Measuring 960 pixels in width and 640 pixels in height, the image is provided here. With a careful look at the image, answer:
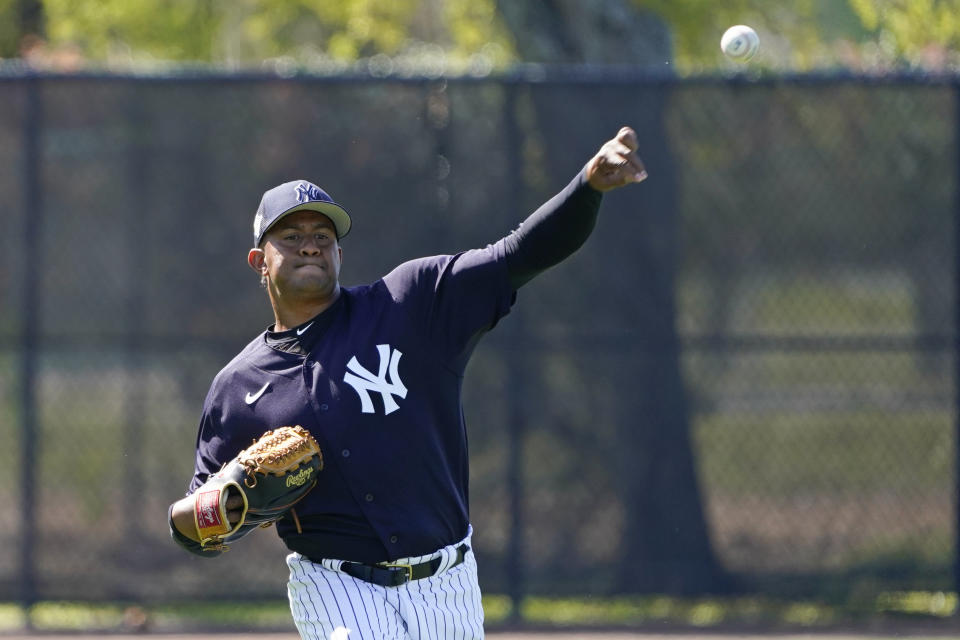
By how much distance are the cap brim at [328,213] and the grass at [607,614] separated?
3314mm

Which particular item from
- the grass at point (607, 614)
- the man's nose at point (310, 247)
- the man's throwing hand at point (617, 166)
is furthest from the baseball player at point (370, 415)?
the grass at point (607, 614)

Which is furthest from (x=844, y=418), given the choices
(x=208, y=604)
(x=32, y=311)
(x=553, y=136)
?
(x=32, y=311)

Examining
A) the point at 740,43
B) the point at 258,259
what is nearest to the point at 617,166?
the point at 258,259

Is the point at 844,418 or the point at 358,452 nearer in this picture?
the point at 358,452

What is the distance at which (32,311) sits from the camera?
A: 685 centimetres

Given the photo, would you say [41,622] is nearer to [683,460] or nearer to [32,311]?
[32,311]

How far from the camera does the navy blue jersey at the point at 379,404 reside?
12.5 feet

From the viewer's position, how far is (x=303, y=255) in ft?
13.0

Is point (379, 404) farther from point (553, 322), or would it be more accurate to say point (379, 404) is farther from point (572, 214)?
point (553, 322)

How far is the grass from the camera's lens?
6859 millimetres

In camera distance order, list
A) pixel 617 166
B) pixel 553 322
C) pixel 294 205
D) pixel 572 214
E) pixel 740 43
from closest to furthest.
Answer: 1. pixel 617 166
2. pixel 572 214
3. pixel 294 205
4. pixel 740 43
5. pixel 553 322

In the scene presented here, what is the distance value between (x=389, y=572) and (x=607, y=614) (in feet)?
11.0

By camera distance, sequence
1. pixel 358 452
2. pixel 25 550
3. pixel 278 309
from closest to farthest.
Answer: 1. pixel 358 452
2. pixel 278 309
3. pixel 25 550

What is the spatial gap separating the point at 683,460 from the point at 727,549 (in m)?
0.52
